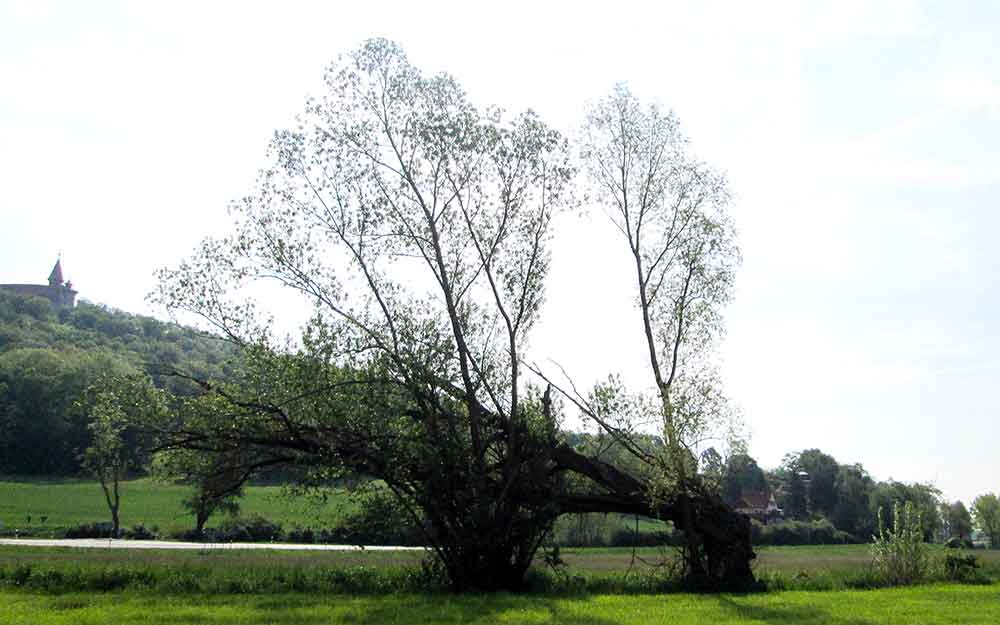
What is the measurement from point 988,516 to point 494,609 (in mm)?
111195

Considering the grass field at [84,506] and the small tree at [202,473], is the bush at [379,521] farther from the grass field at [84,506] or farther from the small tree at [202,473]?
the grass field at [84,506]

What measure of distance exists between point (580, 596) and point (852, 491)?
3705 inches

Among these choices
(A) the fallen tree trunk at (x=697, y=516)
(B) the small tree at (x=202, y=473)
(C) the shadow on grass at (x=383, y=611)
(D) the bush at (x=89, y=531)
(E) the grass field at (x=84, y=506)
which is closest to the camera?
(C) the shadow on grass at (x=383, y=611)

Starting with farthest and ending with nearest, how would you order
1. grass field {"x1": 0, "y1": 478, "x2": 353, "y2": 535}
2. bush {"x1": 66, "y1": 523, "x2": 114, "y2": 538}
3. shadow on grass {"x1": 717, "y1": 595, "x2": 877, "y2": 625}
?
grass field {"x1": 0, "y1": 478, "x2": 353, "y2": 535}, bush {"x1": 66, "y1": 523, "x2": 114, "y2": 538}, shadow on grass {"x1": 717, "y1": 595, "x2": 877, "y2": 625}

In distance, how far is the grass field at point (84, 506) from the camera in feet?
209

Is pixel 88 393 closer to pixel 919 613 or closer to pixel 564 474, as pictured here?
pixel 564 474

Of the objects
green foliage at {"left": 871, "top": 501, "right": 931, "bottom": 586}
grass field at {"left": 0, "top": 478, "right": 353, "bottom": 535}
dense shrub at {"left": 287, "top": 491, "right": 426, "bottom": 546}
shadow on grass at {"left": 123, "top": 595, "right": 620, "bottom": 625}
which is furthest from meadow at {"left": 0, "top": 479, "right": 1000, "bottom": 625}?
grass field at {"left": 0, "top": 478, "right": 353, "bottom": 535}

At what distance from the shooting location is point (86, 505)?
251ft

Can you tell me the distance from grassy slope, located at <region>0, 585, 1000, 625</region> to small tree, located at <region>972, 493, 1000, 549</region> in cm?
9550

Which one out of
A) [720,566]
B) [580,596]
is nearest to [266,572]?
[580,596]

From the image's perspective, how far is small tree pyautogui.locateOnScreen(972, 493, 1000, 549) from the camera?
105m

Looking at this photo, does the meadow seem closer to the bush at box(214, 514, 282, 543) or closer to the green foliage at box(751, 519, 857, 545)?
the bush at box(214, 514, 282, 543)

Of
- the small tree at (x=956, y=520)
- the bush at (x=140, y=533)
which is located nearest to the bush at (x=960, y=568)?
the bush at (x=140, y=533)

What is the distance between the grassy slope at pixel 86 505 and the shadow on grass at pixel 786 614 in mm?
38290
